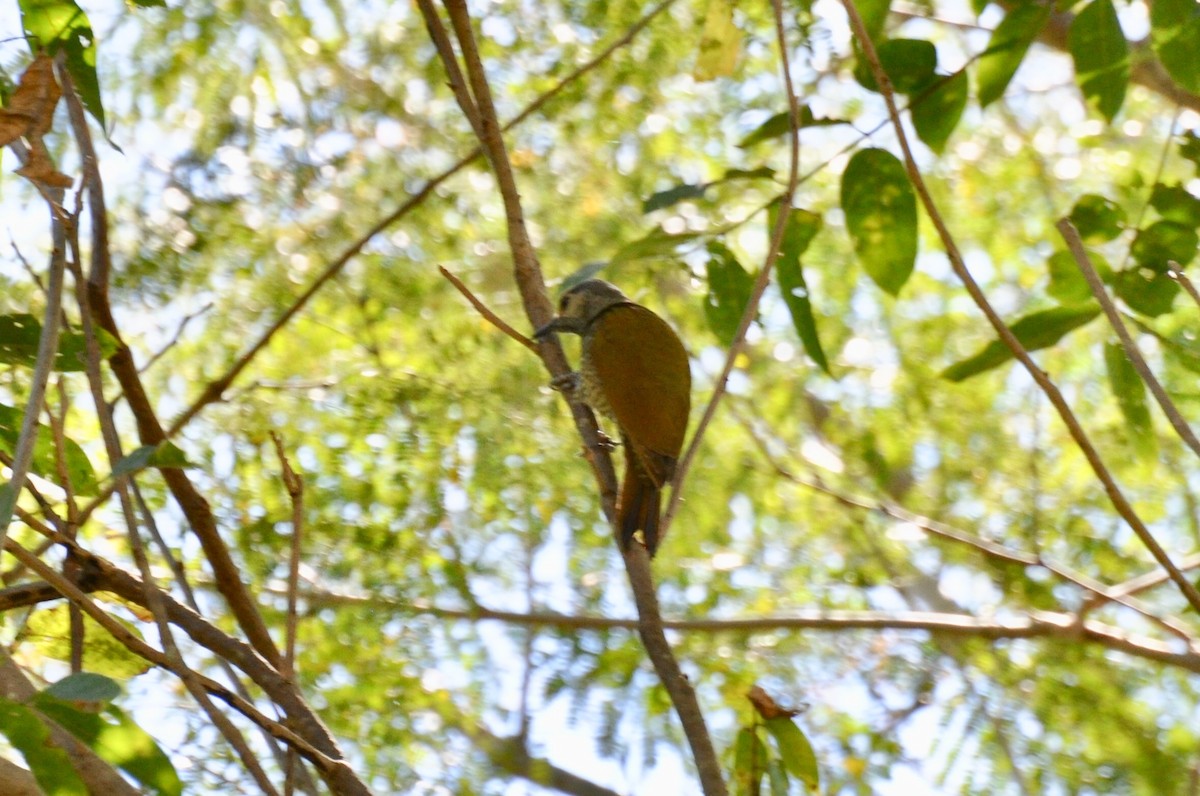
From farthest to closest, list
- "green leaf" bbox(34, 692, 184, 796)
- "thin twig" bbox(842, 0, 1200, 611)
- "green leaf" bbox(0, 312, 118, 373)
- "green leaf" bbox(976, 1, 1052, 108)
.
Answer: "green leaf" bbox(976, 1, 1052, 108)
"green leaf" bbox(0, 312, 118, 373)
"thin twig" bbox(842, 0, 1200, 611)
"green leaf" bbox(34, 692, 184, 796)

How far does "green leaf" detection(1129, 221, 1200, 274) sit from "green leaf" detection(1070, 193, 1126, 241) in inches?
5.2

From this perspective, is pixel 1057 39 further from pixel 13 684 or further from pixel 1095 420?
pixel 13 684

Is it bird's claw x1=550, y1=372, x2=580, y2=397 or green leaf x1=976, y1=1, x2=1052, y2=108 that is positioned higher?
green leaf x1=976, y1=1, x2=1052, y2=108

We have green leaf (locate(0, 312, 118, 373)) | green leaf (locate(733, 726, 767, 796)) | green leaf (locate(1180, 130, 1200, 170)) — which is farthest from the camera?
green leaf (locate(1180, 130, 1200, 170))

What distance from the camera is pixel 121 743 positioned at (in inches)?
59.8

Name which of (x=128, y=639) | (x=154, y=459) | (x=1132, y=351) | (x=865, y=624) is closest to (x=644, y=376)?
(x=865, y=624)

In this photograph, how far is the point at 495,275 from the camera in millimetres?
4918

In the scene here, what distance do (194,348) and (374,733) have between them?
1393 mm

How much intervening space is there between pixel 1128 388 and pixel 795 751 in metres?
1.15

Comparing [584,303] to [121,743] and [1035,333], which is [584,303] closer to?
[1035,333]

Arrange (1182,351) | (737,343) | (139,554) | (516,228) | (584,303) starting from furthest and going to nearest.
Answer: (584,303), (1182,351), (516,228), (737,343), (139,554)

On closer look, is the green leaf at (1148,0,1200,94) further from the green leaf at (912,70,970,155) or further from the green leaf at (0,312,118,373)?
the green leaf at (0,312,118,373)

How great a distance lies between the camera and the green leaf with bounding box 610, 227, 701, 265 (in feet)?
8.80

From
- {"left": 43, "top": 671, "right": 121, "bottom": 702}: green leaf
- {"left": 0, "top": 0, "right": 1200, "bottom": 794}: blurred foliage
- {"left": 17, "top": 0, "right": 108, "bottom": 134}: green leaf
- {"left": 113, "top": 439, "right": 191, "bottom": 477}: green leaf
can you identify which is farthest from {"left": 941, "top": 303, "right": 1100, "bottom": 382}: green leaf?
{"left": 43, "top": 671, "right": 121, "bottom": 702}: green leaf
